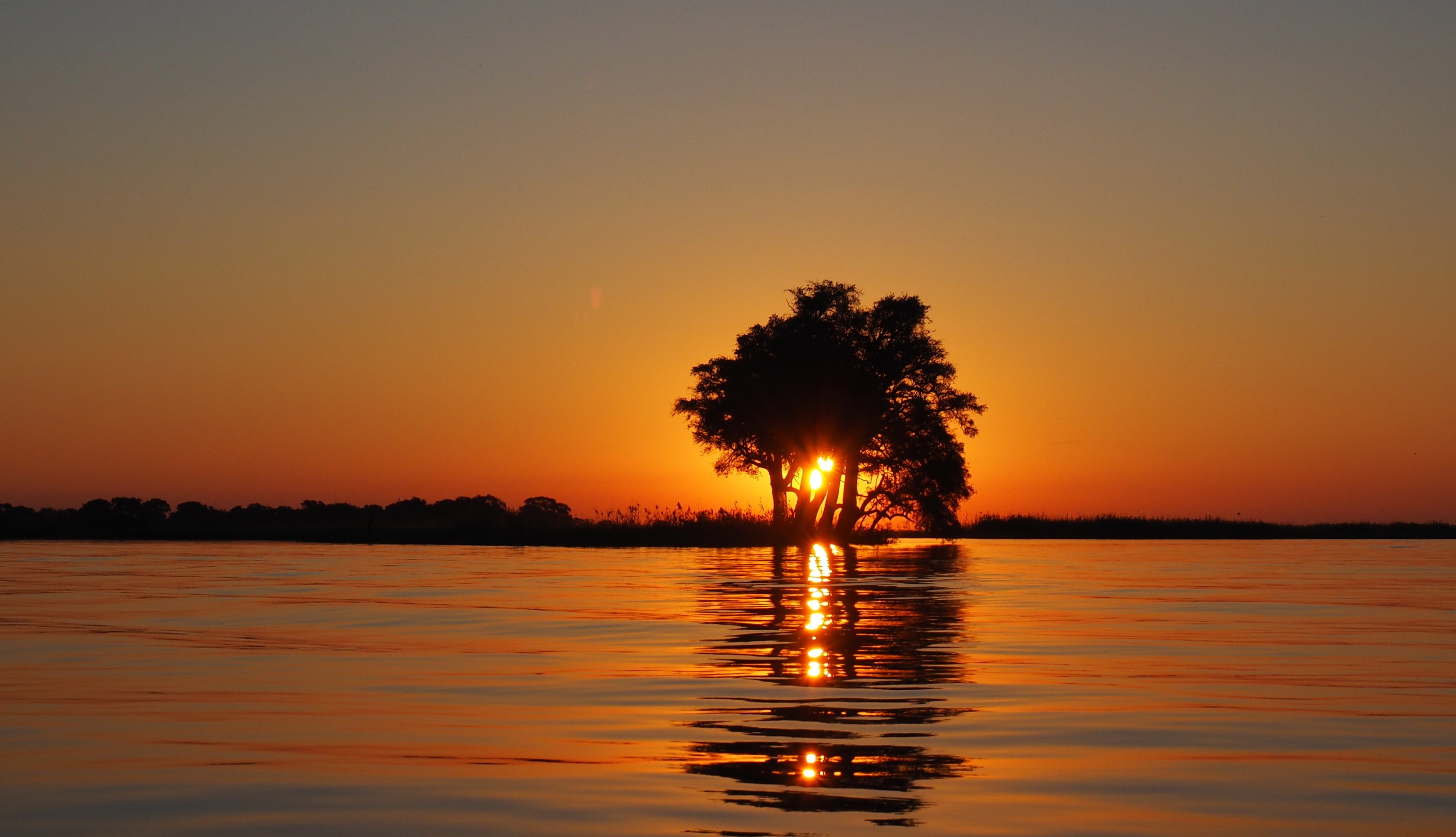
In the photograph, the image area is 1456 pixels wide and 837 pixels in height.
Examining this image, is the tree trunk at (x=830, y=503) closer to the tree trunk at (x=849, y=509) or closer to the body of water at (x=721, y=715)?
the tree trunk at (x=849, y=509)

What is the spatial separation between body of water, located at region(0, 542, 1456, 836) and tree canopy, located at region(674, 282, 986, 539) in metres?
43.0

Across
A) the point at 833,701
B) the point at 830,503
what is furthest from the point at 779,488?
the point at 833,701

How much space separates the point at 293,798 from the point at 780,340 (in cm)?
6225

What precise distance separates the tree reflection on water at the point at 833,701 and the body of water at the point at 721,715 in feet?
0.16

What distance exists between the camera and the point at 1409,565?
138 feet

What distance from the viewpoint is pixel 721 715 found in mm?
10602

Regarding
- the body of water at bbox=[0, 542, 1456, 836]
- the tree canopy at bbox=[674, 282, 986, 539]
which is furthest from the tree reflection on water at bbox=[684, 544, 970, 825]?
the tree canopy at bbox=[674, 282, 986, 539]

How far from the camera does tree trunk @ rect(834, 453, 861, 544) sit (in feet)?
226

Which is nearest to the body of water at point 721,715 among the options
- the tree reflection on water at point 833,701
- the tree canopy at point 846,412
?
the tree reflection on water at point 833,701

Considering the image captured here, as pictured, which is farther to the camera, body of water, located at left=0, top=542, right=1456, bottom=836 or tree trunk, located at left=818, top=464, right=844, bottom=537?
tree trunk, located at left=818, top=464, right=844, bottom=537

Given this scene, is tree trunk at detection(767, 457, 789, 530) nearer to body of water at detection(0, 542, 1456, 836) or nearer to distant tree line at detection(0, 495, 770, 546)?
distant tree line at detection(0, 495, 770, 546)

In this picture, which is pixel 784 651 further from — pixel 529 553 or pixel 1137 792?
pixel 529 553

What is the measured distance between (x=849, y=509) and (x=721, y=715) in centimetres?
5919

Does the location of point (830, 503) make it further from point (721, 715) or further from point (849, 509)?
point (721, 715)
